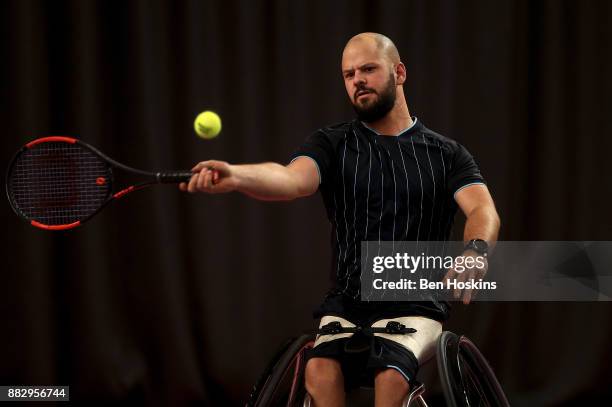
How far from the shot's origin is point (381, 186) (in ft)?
7.10

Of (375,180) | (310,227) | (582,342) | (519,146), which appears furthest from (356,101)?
(582,342)

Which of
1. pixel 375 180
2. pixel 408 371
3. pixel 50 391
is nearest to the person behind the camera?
pixel 408 371

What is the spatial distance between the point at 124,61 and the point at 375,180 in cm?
158

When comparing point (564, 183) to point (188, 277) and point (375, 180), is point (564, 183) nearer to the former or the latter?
point (375, 180)

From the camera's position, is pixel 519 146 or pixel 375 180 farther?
pixel 519 146

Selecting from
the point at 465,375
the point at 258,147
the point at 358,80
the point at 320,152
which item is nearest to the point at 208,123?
the point at 320,152

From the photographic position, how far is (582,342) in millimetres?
3268

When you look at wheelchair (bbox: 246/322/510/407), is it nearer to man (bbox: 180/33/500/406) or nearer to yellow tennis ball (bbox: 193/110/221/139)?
man (bbox: 180/33/500/406)

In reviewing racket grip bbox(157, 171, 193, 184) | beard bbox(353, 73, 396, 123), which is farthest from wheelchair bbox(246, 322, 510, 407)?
beard bbox(353, 73, 396, 123)

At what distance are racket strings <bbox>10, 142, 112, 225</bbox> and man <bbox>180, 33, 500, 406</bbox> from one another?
804mm

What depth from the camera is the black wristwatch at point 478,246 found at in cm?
191

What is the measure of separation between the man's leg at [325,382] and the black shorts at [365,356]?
0.02 metres

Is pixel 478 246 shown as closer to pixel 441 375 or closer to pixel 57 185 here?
pixel 441 375

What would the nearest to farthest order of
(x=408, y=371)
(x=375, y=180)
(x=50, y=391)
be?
1. (x=408, y=371)
2. (x=375, y=180)
3. (x=50, y=391)
